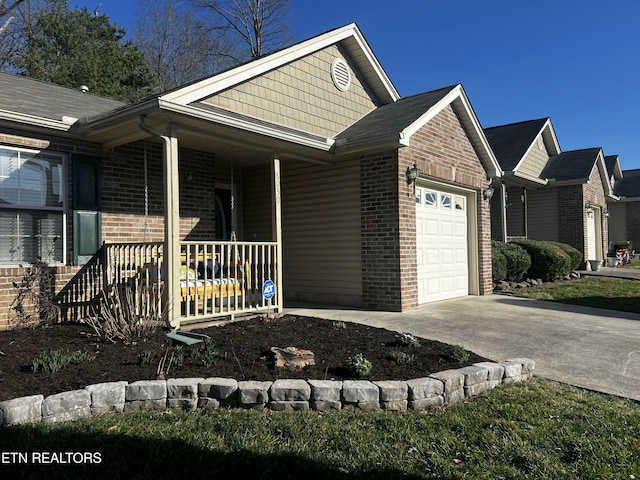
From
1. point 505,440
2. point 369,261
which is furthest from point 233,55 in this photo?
point 505,440

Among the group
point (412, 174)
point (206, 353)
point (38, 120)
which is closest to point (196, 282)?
point (206, 353)

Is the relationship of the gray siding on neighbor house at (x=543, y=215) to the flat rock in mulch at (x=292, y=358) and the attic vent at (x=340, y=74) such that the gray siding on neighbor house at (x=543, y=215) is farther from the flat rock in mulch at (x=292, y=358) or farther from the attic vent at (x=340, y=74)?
the flat rock in mulch at (x=292, y=358)

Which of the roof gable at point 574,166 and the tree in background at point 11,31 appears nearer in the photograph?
the roof gable at point 574,166

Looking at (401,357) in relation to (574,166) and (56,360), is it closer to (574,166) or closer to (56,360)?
(56,360)

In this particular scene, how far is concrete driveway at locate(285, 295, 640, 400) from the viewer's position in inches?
198

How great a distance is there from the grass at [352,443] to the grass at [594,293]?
6828 mm

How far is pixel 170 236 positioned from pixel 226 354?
198cm

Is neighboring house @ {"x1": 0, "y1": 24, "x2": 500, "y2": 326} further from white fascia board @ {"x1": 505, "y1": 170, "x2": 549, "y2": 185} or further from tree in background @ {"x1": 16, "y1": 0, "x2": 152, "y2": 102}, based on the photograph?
tree in background @ {"x1": 16, "y1": 0, "x2": 152, "y2": 102}

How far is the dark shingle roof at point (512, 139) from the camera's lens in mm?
16531

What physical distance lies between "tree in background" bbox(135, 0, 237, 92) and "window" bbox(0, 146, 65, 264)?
1942cm

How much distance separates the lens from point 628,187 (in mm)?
28297

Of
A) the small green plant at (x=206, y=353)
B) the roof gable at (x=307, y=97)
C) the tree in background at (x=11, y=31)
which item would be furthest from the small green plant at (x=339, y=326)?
the tree in background at (x=11, y=31)

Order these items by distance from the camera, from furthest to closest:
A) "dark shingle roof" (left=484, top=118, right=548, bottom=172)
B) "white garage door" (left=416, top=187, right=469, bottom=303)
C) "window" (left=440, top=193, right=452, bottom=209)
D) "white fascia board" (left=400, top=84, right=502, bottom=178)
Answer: "dark shingle roof" (left=484, top=118, right=548, bottom=172) → "window" (left=440, top=193, right=452, bottom=209) → "white garage door" (left=416, top=187, right=469, bottom=303) → "white fascia board" (left=400, top=84, right=502, bottom=178)

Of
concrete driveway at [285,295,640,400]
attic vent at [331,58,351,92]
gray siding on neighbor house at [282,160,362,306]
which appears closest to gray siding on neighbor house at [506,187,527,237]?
concrete driveway at [285,295,640,400]
